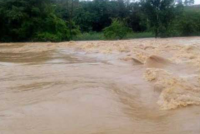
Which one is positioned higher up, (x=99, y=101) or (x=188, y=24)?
(x=188, y=24)

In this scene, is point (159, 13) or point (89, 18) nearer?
point (159, 13)

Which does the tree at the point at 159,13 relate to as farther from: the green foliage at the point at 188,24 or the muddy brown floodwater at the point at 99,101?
the muddy brown floodwater at the point at 99,101

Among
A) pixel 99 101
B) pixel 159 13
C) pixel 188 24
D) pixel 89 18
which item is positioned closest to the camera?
pixel 99 101

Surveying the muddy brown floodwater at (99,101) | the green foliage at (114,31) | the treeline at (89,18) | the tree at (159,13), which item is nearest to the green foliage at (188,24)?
the treeline at (89,18)

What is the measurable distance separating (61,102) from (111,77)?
256cm

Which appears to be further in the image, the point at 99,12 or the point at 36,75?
the point at 99,12

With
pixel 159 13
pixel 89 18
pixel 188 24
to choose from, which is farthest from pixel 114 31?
pixel 89 18

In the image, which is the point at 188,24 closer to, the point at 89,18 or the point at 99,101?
the point at 89,18

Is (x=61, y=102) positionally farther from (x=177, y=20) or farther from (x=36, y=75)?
(x=177, y=20)

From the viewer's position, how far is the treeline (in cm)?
2433

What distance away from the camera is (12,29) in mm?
24297

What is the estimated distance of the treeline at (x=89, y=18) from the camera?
24.3 metres

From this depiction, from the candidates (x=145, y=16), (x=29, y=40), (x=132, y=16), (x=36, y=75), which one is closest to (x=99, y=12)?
(x=132, y=16)

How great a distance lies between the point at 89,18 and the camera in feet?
118
